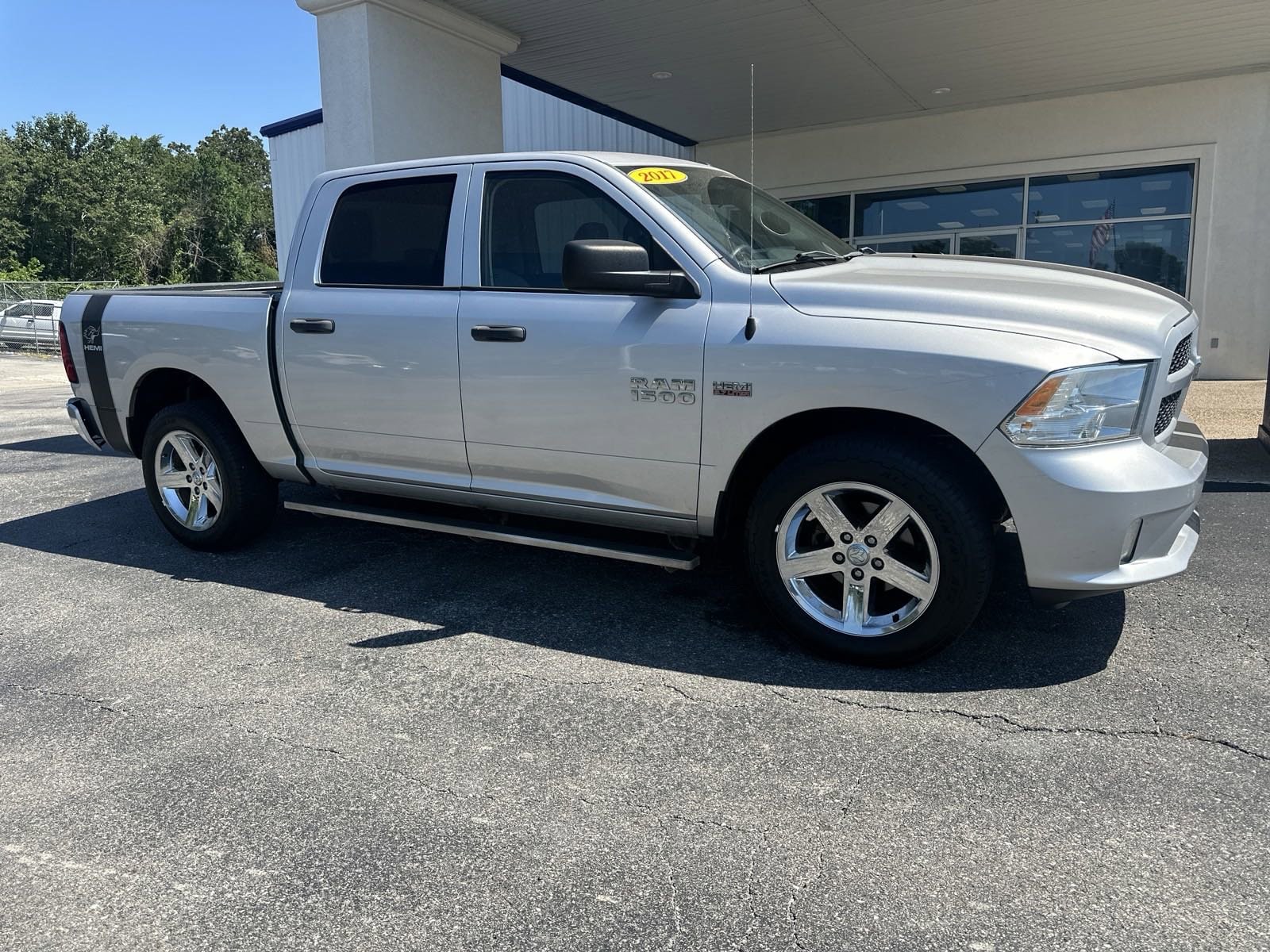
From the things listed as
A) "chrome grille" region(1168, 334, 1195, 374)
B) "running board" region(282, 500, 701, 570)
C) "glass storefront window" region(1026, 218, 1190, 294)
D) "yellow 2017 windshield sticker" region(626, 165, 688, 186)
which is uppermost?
"glass storefront window" region(1026, 218, 1190, 294)

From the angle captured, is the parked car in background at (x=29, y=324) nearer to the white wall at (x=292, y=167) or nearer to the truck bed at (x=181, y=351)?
the white wall at (x=292, y=167)

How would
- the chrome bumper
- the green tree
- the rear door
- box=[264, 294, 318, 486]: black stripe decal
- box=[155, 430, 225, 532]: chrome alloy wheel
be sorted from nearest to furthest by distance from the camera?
the rear door < box=[264, 294, 318, 486]: black stripe decal < box=[155, 430, 225, 532]: chrome alloy wheel < the chrome bumper < the green tree

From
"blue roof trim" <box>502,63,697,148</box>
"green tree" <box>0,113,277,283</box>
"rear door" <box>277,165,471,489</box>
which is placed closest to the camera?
"rear door" <box>277,165,471,489</box>

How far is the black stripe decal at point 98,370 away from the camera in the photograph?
548 cm

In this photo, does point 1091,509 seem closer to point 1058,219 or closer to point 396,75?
point 396,75

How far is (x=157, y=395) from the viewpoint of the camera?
5523 mm

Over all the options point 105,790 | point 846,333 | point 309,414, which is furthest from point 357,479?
point 846,333

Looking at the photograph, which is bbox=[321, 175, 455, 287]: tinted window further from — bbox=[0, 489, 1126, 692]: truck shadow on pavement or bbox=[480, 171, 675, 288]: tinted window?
bbox=[0, 489, 1126, 692]: truck shadow on pavement

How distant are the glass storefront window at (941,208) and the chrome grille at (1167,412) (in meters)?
11.4

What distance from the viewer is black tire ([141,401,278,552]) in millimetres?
5109

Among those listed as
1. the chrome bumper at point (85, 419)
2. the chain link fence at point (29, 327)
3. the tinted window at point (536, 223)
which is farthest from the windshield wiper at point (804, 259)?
the chain link fence at point (29, 327)

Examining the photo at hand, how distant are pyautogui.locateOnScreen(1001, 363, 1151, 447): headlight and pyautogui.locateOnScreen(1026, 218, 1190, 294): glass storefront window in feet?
36.6

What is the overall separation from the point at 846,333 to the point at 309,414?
9.06ft

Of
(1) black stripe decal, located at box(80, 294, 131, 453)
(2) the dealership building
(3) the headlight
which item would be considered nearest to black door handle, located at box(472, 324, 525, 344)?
(3) the headlight
